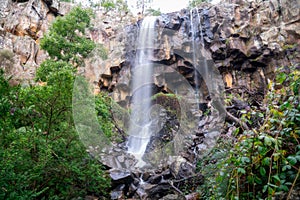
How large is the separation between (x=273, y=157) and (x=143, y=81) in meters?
10.2

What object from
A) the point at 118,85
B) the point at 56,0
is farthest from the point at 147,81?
the point at 56,0

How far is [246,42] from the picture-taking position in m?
9.98

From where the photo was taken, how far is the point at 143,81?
11523 millimetres

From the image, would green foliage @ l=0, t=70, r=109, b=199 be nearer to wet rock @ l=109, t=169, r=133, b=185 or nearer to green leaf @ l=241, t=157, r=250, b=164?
wet rock @ l=109, t=169, r=133, b=185

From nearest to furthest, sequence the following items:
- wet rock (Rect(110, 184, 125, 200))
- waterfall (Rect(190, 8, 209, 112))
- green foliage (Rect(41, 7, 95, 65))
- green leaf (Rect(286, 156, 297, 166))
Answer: green leaf (Rect(286, 156, 297, 166)) < wet rock (Rect(110, 184, 125, 200)) < green foliage (Rect(41, 7, 95, 65)) < waterfall (Rect(190, 8, 209, 112))

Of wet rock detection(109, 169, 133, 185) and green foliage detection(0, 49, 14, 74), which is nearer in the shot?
wet rock detection(109, 169, 133, 185)

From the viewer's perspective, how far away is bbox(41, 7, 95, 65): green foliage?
805cm

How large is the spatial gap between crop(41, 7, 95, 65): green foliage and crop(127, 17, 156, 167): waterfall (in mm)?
3123

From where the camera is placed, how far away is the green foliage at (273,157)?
127cm

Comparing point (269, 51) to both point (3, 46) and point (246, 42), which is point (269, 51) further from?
point (3, 46)

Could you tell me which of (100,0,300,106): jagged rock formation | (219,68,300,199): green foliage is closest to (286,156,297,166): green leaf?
(219,68,300,199): green foliage

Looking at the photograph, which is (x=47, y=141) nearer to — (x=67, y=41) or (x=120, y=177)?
(x=120, y=177)

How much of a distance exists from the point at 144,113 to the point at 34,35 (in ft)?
21.3

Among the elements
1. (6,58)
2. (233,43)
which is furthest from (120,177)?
(233,43)
